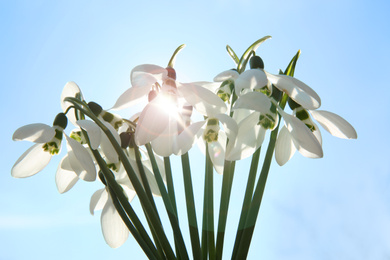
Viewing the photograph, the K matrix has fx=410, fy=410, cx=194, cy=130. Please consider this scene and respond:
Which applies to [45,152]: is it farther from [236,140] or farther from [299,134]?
[299,134]

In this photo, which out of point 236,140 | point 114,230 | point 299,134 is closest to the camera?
point 299,134

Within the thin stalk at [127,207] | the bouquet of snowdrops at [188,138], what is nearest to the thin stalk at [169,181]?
the bouquet of snowdrops at [188,138]

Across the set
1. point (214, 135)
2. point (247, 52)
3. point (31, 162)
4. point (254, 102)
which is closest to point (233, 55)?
point (247, 52)

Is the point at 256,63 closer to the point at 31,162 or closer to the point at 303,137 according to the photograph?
the point at 303,137

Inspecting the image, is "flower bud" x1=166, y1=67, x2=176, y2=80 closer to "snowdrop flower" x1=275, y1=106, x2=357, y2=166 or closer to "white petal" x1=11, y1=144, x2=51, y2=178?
"snowdrop flower" x1=275, y1=106, x2=357, y2=166

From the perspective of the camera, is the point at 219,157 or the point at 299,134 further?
the point at 219,157

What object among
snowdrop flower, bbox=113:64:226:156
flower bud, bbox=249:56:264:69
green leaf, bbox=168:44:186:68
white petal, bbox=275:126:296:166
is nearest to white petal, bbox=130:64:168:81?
snowdrop flower, bbox=113:64:226:156

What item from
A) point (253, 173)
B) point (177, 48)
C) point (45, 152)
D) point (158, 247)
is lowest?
point (158, 247)

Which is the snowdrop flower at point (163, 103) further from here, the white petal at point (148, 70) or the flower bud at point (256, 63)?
the flower bud at point (256, 63)

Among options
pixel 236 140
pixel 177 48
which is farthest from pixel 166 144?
pixel 177 48
